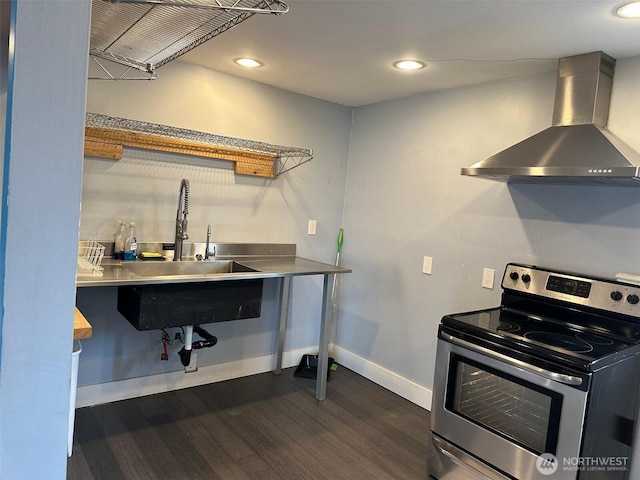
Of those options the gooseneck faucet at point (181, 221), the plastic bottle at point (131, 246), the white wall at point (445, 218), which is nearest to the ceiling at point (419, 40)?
the white wall at point (445, 218)

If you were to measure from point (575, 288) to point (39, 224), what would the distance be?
7.46 feet

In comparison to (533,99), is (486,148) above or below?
below

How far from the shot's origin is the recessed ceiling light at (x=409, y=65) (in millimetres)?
2490

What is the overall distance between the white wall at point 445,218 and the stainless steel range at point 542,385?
231 millimetres

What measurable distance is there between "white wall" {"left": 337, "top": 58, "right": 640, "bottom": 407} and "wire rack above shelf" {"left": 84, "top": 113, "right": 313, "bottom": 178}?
2.23ft

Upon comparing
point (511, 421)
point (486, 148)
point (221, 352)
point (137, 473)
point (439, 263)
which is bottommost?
point (137, 473)

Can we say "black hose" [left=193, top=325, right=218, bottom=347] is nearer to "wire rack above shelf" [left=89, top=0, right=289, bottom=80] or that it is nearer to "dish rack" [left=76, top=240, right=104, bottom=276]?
"dish rack" [left=76, top=240, right=104, bottom=276]

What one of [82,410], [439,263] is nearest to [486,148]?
[439,263]

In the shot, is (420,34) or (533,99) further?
(533,99)

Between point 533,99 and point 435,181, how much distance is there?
2.54ft

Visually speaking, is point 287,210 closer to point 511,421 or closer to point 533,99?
point 533,99

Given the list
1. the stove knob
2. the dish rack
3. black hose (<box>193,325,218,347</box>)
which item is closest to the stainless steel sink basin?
the dish rack

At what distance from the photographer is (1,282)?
0.92 m

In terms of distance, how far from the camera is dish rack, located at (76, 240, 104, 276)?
2188 mm
